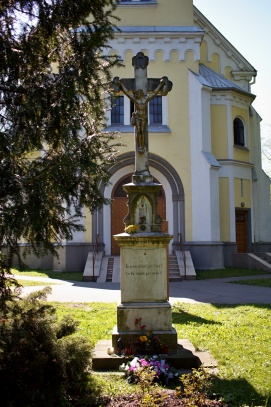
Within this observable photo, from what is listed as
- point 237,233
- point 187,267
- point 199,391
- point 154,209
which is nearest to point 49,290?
point 199,391

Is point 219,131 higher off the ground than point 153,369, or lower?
→ higher

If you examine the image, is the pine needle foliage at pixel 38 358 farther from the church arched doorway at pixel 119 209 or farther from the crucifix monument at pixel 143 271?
the church arched doorway at pixel 119 209

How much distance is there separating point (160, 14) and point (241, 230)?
11.0 metres

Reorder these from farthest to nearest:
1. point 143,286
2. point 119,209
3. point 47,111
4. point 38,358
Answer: point 119,209, point 143,286, point 47,111, point 38,358

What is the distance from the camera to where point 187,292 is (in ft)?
45.1

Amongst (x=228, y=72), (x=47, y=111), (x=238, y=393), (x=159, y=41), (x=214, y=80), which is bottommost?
(x=238, y=393)

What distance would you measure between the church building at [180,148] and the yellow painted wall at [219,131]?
48 mm

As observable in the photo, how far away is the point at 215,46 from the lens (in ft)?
78.9

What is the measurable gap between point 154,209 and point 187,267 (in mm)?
11247

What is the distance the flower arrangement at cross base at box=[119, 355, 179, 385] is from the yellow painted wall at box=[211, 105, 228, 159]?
55.1ft

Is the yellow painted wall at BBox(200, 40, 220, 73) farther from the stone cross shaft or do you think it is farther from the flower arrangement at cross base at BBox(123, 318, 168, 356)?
the flower arrangement at cross base at BBox(123, 318, 168, 356)

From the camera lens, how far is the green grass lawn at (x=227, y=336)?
16.8 ft

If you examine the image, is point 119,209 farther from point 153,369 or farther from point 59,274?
point 153,369

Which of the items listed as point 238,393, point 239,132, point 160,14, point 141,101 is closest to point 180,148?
point 239,132
